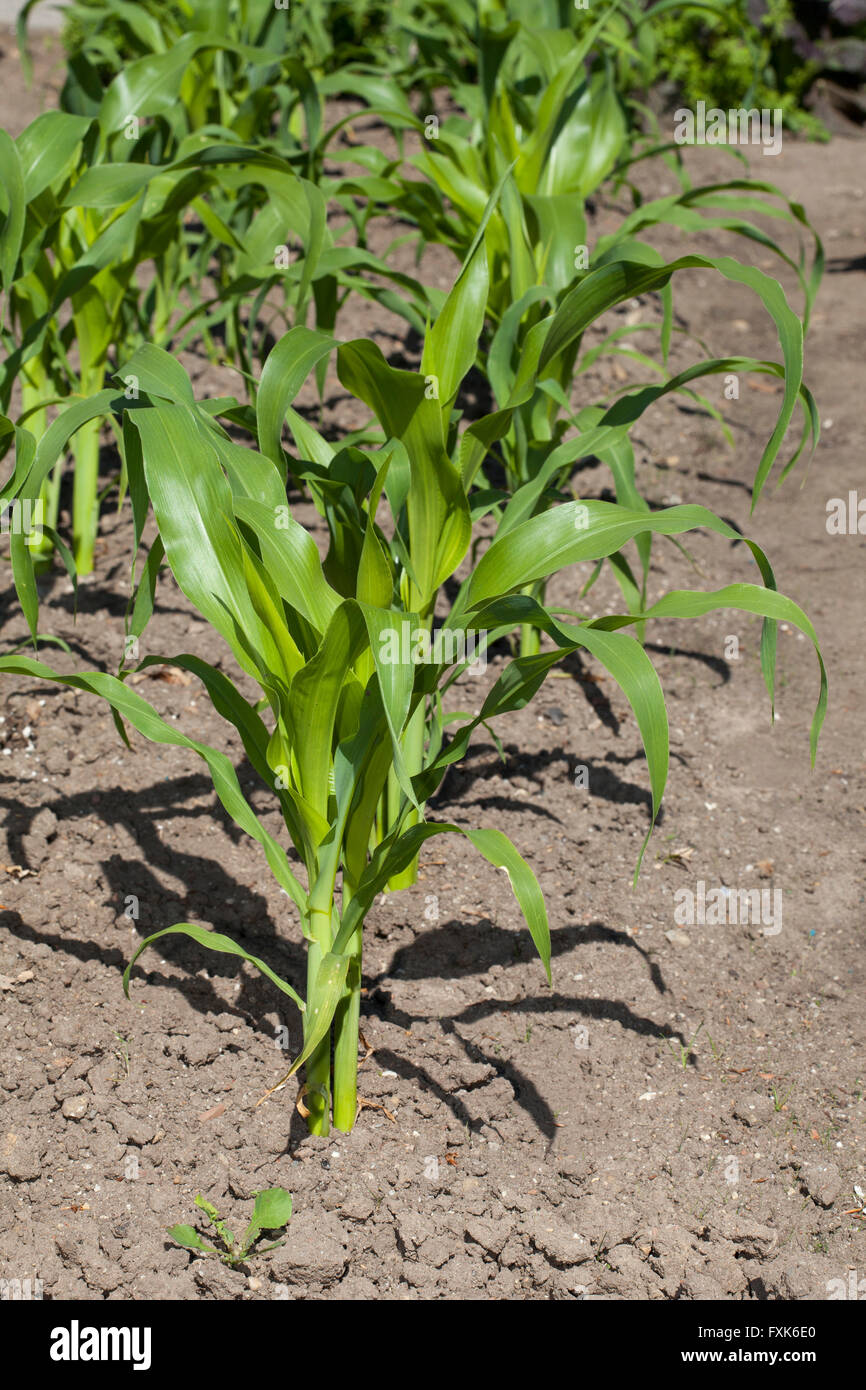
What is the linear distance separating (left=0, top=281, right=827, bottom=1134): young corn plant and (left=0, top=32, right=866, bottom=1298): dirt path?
0.20m

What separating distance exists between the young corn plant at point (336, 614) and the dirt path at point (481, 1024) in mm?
201

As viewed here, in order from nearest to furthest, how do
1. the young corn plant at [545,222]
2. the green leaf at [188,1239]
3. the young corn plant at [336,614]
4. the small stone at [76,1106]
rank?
the young corn plant at [336,614]
the green leaf at [188,1239]
the small stone at [76,1106]
the young corn plant at [545,222]

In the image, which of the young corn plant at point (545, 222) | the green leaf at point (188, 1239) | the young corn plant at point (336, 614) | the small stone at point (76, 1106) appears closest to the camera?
the young corn plant at point (336, 614)

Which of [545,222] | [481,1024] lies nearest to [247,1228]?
[481,1024]

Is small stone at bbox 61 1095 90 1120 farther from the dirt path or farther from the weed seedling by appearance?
the weed seedling

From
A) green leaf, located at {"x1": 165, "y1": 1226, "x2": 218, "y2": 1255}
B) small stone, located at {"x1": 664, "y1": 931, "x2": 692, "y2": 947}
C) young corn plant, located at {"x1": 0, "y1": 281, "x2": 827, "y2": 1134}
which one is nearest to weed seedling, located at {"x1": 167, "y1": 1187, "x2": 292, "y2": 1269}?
green leaf, located at {"x1": 165, "y1": 1226, "x2": 218, "y2": 1255}

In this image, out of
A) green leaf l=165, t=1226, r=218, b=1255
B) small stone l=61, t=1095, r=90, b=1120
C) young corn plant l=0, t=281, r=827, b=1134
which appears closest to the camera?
young corn plant l=0, t=281, r=827, b=1134

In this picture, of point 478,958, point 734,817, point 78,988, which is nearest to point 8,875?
point 78,988

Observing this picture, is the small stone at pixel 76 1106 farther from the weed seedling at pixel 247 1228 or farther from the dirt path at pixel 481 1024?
the weed seedling at pixel 247 1228

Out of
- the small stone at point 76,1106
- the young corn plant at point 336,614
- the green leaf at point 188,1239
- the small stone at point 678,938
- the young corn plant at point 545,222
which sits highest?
the young corn plant at point 545,222

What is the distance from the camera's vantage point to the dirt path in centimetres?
147

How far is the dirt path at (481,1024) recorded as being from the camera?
4.83ft

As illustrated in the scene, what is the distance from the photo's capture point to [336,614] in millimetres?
1209

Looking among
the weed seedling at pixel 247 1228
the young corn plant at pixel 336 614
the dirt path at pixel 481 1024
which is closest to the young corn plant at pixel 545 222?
the young corn plant at pixel 336 614
